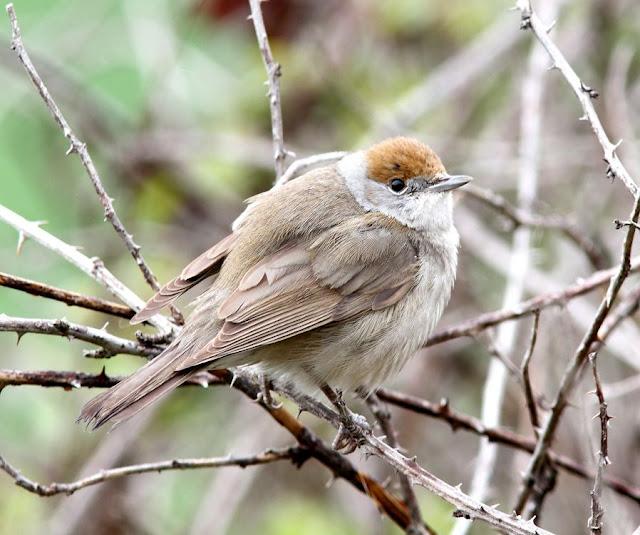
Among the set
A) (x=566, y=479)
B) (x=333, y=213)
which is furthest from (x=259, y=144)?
(x=566, y=479)

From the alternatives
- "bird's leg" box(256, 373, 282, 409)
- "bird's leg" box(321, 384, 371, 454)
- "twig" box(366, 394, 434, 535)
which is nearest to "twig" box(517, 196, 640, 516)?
"twig" box(366, 394, 434, 535)

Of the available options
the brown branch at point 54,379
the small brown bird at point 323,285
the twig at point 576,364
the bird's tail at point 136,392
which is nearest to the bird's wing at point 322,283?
the small brown bird at point 323,285

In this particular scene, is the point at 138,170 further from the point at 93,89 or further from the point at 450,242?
the point at 450,242

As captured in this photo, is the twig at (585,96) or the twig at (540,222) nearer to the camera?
the twig at (585,96)

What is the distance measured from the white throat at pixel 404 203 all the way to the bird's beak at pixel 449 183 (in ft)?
0.12

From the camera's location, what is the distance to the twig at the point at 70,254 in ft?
9.93

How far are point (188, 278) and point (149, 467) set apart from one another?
0.90 metres

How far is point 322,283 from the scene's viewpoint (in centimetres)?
366

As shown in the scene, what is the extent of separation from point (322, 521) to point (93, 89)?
3.46m

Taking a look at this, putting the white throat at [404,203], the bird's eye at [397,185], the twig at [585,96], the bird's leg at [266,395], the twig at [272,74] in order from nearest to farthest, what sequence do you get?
the twig at [585,96] → the bird's leg at [266,395] → the twig at [272,74] → the white throat at [404,203] → the bird's eye at [397,185]

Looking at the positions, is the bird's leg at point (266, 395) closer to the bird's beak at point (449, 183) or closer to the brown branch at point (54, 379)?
the brown branch at point (54, 379)

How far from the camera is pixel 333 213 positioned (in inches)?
152

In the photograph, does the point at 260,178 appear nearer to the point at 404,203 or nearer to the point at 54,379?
the point at 404,203

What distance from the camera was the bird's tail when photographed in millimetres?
2934
